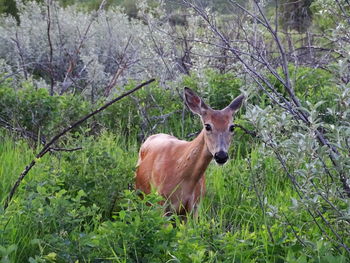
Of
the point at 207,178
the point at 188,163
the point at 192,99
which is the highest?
the point at 192,99

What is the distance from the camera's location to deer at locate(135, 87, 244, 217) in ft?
16.2

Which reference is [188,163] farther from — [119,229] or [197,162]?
[119,229]

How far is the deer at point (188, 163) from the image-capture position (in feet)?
16.2

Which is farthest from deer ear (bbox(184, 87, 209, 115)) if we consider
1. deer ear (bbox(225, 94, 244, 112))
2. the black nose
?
the black nose

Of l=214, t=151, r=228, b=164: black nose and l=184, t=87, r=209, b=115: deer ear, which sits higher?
l=184, t=87, r=209, b=115: deer ear

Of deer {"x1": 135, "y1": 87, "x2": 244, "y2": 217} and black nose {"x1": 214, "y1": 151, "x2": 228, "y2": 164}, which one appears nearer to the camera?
black nose {"x1": 214, "y1": 151, "x2": 228, "y2": 164}

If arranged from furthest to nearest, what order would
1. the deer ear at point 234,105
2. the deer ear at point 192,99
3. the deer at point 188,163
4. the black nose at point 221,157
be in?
the deer ear at point 192,99
the deer ear at point 234,105
the deer at point 188,163
the black nose at point 221,157

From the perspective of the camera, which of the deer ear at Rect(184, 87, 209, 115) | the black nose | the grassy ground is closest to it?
the grassy ground

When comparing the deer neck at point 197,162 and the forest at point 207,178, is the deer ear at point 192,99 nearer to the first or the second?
the forest at point 207,178


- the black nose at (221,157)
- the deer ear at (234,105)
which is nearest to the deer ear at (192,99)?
the deer ear at (234,105)

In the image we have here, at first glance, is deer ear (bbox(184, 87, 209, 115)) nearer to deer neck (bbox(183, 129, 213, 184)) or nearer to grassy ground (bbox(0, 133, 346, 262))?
deer neck (bbox(183, 129, 213, 184))

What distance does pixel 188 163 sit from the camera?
5074mm

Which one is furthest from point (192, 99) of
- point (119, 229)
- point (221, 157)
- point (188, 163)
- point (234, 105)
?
point (119, 229)

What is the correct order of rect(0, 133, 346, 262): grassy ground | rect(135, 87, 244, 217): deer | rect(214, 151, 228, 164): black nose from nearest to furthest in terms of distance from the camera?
rect(0, 133, 346, 262): grassy ground → rect(214, 151, 228, 164): black nose → rect(135, 87, 244, 217): deer
